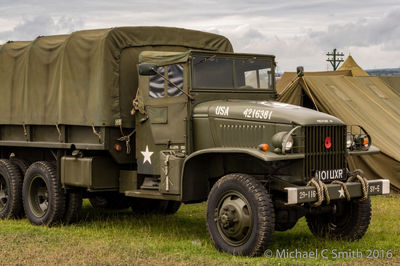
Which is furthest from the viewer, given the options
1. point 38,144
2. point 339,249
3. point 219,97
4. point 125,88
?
point 38,144

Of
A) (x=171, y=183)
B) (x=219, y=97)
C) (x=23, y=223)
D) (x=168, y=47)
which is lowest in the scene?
(x=23, y=223)

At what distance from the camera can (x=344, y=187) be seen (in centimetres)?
832

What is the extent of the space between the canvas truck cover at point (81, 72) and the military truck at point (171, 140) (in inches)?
0.7

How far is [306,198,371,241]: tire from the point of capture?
905 centimetres

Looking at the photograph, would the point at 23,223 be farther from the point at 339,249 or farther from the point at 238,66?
the point at 339,249

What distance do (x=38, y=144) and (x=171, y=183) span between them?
310 centimetres

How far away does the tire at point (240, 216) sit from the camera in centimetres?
788

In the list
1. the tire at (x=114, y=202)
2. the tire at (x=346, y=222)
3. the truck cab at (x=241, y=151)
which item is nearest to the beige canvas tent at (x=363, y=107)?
the tire at (x=114, y=202)

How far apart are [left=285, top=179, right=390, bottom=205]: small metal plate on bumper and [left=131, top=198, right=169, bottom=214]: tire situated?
453cm

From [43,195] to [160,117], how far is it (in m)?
2.86

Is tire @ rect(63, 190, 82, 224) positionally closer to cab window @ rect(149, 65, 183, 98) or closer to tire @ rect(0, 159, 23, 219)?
tire @ rect(0, 159, 23, 219)

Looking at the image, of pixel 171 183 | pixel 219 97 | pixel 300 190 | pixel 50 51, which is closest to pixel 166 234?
pixel 171 183

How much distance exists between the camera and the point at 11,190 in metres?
11.7

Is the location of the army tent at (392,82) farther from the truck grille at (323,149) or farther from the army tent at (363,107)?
the truck grille at (323,149)
